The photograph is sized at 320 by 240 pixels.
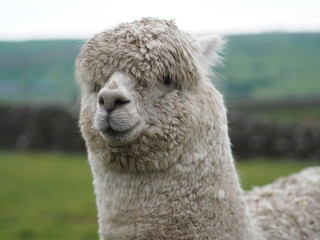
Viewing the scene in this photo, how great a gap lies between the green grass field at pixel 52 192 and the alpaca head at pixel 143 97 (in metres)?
1.52

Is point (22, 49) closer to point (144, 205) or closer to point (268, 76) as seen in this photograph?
point (268, 76)

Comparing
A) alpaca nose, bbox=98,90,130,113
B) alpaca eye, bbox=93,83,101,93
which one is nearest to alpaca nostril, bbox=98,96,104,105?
alpaca nose, bbox=98,90,130,113

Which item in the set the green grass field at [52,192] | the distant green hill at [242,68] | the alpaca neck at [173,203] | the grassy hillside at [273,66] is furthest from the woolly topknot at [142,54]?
the distant green hill at [242,68]

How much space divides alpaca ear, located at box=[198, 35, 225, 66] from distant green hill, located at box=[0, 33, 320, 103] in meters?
69.2

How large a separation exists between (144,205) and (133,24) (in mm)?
1157

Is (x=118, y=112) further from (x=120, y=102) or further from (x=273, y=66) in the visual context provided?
(x=273, y=66)

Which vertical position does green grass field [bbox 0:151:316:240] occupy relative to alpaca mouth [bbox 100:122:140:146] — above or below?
below

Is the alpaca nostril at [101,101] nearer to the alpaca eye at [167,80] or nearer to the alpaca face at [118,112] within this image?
the alpaca face at [118,112]

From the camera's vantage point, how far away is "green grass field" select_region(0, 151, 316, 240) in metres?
8.60

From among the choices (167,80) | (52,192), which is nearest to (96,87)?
(167,80)

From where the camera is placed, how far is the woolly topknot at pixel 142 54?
291 centimetres

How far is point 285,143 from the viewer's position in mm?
18469

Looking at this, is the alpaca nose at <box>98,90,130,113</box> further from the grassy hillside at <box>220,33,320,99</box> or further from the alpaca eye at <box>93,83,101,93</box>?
the grassy hillside at <box>220,33,320,99</box>

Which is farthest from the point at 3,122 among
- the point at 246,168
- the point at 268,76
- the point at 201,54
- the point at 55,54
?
the point at 55,54
